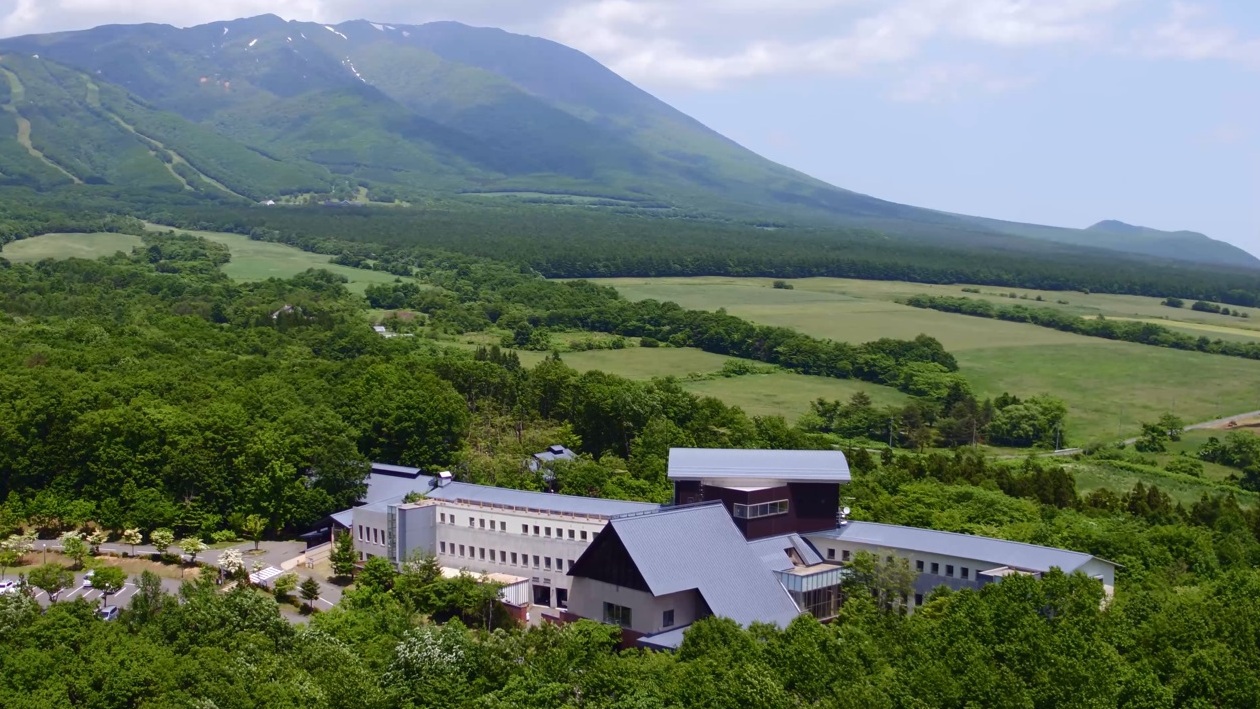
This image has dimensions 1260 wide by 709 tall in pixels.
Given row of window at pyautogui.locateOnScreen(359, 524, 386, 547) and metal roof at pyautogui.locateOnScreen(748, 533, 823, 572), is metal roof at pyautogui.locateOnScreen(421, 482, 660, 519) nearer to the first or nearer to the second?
row of window at pyautogui.locateOnScreen(359, 524, 386, 547)

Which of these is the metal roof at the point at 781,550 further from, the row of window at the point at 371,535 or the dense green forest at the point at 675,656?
the row of window at the point at 371,535

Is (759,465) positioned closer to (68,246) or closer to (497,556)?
(497,556)

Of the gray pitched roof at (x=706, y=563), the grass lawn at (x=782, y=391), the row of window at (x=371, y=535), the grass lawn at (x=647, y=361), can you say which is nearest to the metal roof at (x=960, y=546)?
the gray pitched roof at (x=706, y=563)

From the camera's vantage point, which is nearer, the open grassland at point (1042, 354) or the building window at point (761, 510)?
the building window at point (761, 510)

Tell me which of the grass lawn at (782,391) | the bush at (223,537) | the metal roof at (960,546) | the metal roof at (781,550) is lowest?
the bush at (223,537)

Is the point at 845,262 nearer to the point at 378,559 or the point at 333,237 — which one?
the point at 333,237

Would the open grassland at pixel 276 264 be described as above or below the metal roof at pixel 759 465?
above

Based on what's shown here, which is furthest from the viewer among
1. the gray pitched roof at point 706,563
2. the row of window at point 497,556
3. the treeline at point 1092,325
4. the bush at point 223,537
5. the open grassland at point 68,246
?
the open grassland at point 68,246
